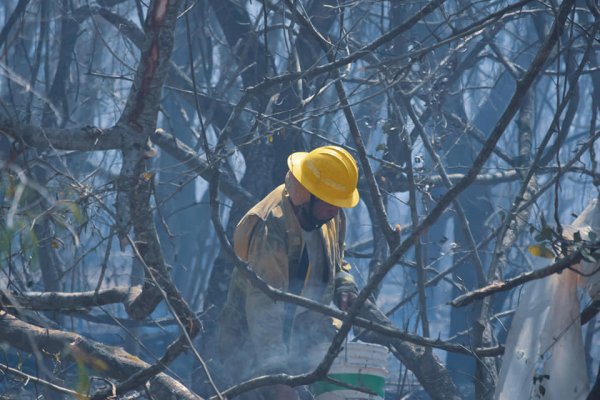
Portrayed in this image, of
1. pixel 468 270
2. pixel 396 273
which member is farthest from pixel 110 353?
pixel 396 273

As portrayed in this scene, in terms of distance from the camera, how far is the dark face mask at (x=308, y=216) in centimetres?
484

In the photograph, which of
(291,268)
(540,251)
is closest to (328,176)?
(291,268)

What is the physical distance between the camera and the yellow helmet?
4.77m

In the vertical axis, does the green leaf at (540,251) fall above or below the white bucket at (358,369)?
above

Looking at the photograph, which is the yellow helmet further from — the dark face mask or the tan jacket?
the tan jacket

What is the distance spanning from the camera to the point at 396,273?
11078mm

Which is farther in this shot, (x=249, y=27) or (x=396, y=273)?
(x=396, y=273)

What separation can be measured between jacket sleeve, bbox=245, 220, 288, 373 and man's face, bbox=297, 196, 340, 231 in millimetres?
169

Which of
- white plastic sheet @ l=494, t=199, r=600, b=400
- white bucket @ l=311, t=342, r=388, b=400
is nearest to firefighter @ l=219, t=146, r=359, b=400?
white bucket @ l=311, t=342, r=388, b=400

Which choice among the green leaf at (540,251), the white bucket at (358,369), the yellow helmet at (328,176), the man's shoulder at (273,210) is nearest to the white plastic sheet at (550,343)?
the green leaf at (540,251)

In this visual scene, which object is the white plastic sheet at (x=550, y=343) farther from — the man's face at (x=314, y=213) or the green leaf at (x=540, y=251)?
the man's face at (x=314, y=213)

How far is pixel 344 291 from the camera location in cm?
501

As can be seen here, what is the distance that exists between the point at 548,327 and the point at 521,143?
3980 mm

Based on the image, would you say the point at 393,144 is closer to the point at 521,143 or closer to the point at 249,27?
the point at 521,143
